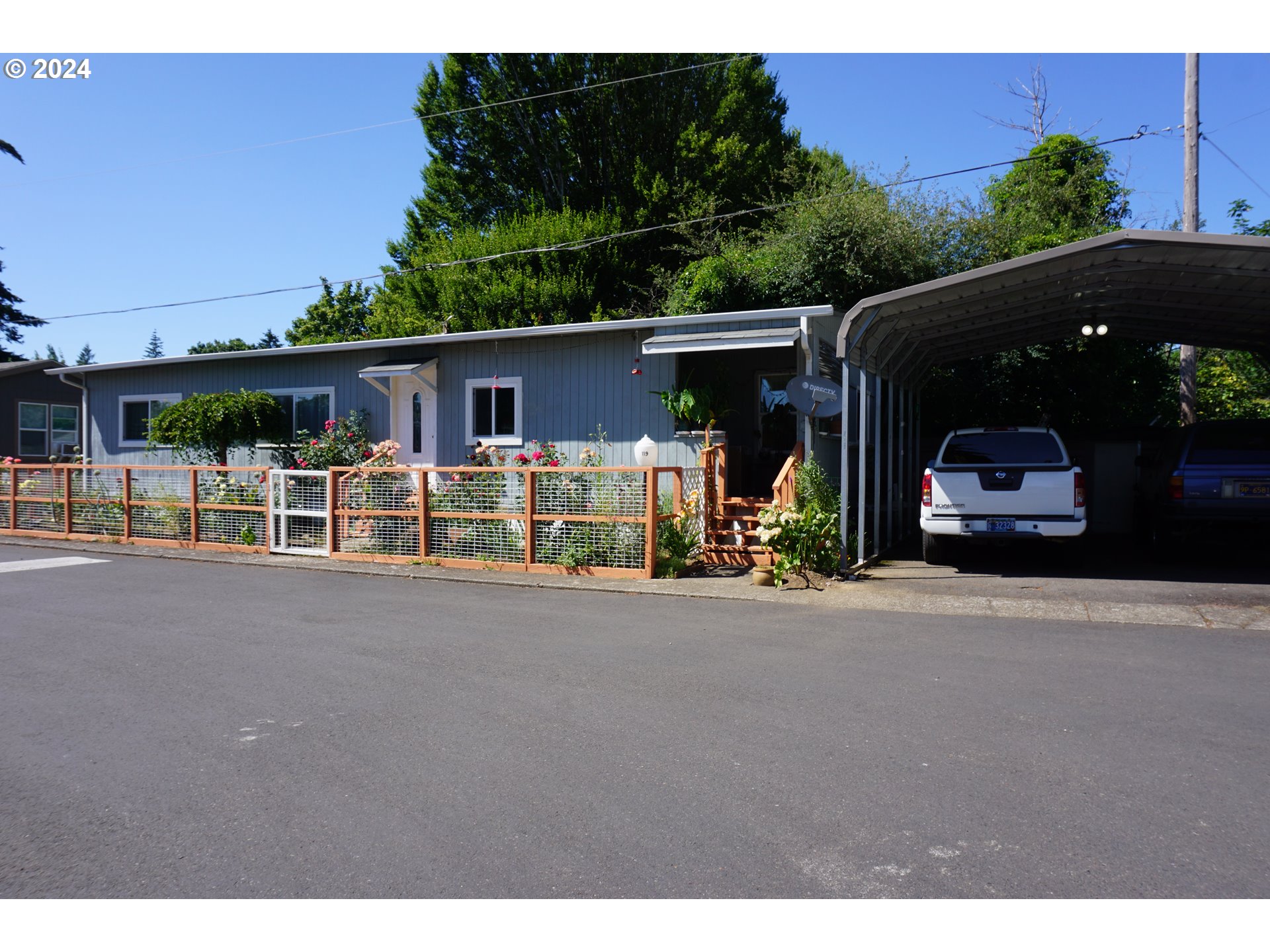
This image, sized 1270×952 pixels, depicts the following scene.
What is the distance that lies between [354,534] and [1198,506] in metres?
10.9

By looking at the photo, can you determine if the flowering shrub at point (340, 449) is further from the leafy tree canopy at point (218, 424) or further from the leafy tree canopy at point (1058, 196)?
the leafy tree canopy at point (1058, 196)

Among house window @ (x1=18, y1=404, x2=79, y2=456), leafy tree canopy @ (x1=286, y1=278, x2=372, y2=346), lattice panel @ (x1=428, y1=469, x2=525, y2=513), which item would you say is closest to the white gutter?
lattice panel @ (x1=428, y1=469, x2=525, y2=513)

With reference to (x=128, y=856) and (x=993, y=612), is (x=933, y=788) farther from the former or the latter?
(x=993, y=612)

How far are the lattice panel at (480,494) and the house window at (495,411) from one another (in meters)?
2.67

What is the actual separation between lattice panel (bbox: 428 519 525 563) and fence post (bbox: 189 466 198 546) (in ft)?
15.5

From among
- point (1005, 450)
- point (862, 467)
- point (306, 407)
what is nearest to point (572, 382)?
point (862, 467)

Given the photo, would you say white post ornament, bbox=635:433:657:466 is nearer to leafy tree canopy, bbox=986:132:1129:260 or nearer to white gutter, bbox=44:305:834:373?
white gutter, bbox=44:305:834:373

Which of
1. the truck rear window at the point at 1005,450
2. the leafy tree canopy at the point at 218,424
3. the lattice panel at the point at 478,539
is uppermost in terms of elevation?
the leafy tree canopy at the point at 218,424

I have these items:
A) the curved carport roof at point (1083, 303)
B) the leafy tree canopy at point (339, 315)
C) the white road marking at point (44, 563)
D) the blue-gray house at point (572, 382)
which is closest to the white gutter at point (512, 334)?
the blue-gray house at point (572, 382)

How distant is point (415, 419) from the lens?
15.7 metres

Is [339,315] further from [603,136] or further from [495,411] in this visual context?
[495,411]

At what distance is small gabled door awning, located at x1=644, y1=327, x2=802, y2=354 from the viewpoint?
11.6 metres

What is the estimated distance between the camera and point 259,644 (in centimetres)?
702

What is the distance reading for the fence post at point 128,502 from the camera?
14859 mm
